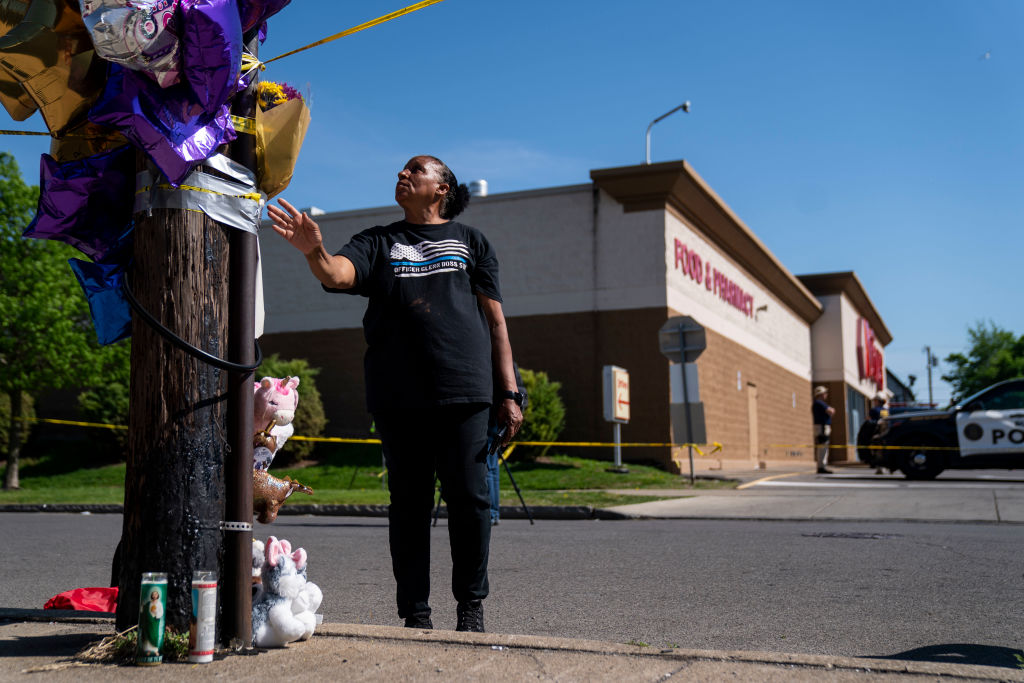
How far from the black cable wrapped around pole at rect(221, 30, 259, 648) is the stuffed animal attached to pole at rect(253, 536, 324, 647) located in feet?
0.18

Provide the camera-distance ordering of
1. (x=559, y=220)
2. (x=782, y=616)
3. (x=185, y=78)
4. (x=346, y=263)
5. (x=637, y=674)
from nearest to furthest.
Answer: (x=637, y=674), (x=185, y=78), (x=346, y=263), (x=782, y=616), (x=559, y=220)

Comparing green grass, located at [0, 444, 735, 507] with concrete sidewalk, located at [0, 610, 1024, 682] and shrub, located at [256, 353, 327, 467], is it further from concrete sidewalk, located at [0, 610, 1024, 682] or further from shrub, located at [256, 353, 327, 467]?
concrete sidewalk, located at [0, 610, 1024, 682]

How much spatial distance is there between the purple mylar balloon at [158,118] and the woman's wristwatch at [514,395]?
148cm

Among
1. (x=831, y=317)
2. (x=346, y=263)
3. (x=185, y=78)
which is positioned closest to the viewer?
(x=185, y=78)

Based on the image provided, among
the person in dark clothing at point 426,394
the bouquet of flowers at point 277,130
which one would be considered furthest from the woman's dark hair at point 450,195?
the bouquet of flowers at point 277,130

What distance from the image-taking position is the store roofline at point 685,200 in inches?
822

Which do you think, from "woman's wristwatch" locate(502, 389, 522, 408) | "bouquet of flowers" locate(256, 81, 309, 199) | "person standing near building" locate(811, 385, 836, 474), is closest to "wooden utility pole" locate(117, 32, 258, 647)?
"bouquet of flowers" locate(256, 81, 309, 199)

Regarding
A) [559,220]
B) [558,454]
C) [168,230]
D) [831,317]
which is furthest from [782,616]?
[831,317]

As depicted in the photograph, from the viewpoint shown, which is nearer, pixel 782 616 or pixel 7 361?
pixel 782 616

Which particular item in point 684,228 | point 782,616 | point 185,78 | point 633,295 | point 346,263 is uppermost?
point 684,228

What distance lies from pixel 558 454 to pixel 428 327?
17.4 meters

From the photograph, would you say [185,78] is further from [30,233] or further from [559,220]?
[559,220]

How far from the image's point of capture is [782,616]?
16.1ft

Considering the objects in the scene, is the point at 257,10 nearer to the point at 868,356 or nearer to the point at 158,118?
the point at 158,118
